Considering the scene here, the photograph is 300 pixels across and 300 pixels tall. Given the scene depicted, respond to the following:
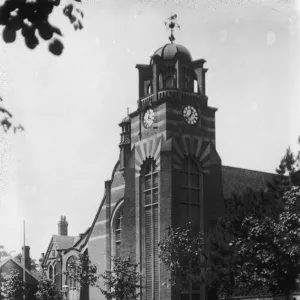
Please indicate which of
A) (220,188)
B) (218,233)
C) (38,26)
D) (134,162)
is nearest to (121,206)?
(134,162)

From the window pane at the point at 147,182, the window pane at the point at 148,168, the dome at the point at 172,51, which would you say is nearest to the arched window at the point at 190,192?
the window pane at the point at 147,182

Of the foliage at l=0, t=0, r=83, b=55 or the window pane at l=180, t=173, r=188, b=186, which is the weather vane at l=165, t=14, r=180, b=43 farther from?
the foliage at l=0, t=0, r=83, b=55

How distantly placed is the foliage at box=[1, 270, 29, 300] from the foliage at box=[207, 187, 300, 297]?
23.1 metres

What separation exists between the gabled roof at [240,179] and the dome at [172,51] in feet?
36.9

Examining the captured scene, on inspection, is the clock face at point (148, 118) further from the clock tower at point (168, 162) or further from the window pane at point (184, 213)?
the window pane at point (184, 213)

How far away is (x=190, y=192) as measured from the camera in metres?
39.2

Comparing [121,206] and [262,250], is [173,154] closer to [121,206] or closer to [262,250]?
[121,206]

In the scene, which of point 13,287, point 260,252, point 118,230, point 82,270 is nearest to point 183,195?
point 118,230

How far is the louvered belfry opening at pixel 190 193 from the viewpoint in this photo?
126 ft

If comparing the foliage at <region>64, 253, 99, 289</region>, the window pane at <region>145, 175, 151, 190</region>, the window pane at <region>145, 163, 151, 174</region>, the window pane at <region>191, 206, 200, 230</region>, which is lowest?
the foliage at <region>64, 253, 99, 289</region>

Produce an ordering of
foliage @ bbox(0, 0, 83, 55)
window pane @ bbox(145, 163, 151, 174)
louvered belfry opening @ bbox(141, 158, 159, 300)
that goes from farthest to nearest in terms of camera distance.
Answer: window pane @ bbox(145, 163, 151, 174)
louvered belfry opening @ bbox(141, 158, 159, 300)
foliage @ bbox(0, 0, 83, 55)

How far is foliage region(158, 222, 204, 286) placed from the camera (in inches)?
1319

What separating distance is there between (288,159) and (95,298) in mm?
26024

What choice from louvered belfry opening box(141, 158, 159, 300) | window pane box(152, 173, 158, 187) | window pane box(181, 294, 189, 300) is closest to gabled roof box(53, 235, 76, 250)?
louvered belfry opening box(141, 158, 159, 300)
